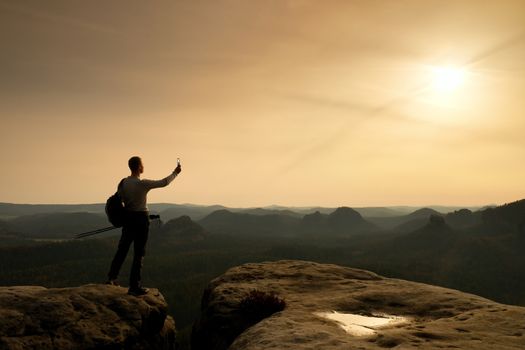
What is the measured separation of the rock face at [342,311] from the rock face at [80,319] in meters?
2.58

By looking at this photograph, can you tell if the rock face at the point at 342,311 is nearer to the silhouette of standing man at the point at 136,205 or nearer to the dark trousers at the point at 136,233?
the dark trousers at the point at 136,233

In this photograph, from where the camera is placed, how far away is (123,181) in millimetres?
12172

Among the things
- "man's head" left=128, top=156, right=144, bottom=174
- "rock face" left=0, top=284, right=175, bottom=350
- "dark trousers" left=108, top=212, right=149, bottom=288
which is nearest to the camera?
"rock face" left=0, top=284, right=175, bottom=350

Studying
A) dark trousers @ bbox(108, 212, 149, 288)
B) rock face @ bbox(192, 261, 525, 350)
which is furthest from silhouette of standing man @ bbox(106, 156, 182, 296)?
rock face @ bbox(192, 261, 525, 350)

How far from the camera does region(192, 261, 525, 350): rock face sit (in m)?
8.66

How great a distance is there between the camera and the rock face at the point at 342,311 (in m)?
8.66

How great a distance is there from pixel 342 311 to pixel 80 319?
8.63 m

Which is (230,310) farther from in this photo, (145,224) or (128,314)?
(145,224)

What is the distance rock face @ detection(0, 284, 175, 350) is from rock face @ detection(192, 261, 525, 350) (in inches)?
101

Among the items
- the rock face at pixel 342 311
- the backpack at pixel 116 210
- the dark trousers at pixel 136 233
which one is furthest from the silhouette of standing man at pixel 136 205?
the rock face at pixel 342 311

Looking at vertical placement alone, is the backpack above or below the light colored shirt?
below

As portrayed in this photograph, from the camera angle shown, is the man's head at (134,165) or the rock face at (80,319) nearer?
the rock face at (80,319)

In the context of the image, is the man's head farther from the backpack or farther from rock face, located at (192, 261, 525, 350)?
rock face, located at (192, 261, 525, 350)

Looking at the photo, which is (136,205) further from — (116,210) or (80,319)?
(80,319)
